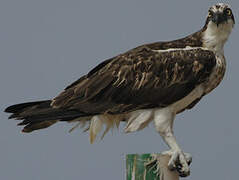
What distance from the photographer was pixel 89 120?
6.68 metres

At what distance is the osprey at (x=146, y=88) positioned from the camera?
20.9 ft

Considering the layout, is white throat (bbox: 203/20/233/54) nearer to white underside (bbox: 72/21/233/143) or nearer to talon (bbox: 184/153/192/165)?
white underside (bbox: 72/21/233/143)

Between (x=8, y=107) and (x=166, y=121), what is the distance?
7.19ft

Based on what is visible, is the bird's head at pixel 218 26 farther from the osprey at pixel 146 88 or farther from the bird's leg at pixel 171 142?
the bird's leg at pixel 171 142

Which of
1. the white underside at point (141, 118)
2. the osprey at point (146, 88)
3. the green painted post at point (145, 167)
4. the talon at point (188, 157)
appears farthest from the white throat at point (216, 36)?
the green painted post at point (145, 167)

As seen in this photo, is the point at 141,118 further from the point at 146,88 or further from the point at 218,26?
the point at 218,26

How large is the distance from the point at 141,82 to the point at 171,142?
906mm

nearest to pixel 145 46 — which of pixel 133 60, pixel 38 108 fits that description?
pixel 133 60

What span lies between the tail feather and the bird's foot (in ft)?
4.35

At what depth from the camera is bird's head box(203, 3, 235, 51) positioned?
6613mm

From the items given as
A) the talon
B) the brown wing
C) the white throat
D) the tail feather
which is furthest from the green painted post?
the white throat

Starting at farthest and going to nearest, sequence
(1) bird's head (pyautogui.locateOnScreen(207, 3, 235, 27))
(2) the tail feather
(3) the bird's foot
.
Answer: (1) bird's head (pyautogui.locateOnScreen(207, 3, 235, 27)), (2) the tail feather, (3) the bird's foot

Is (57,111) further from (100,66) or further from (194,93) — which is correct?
(194,93)

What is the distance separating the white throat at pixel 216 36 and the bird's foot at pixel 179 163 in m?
1.54
